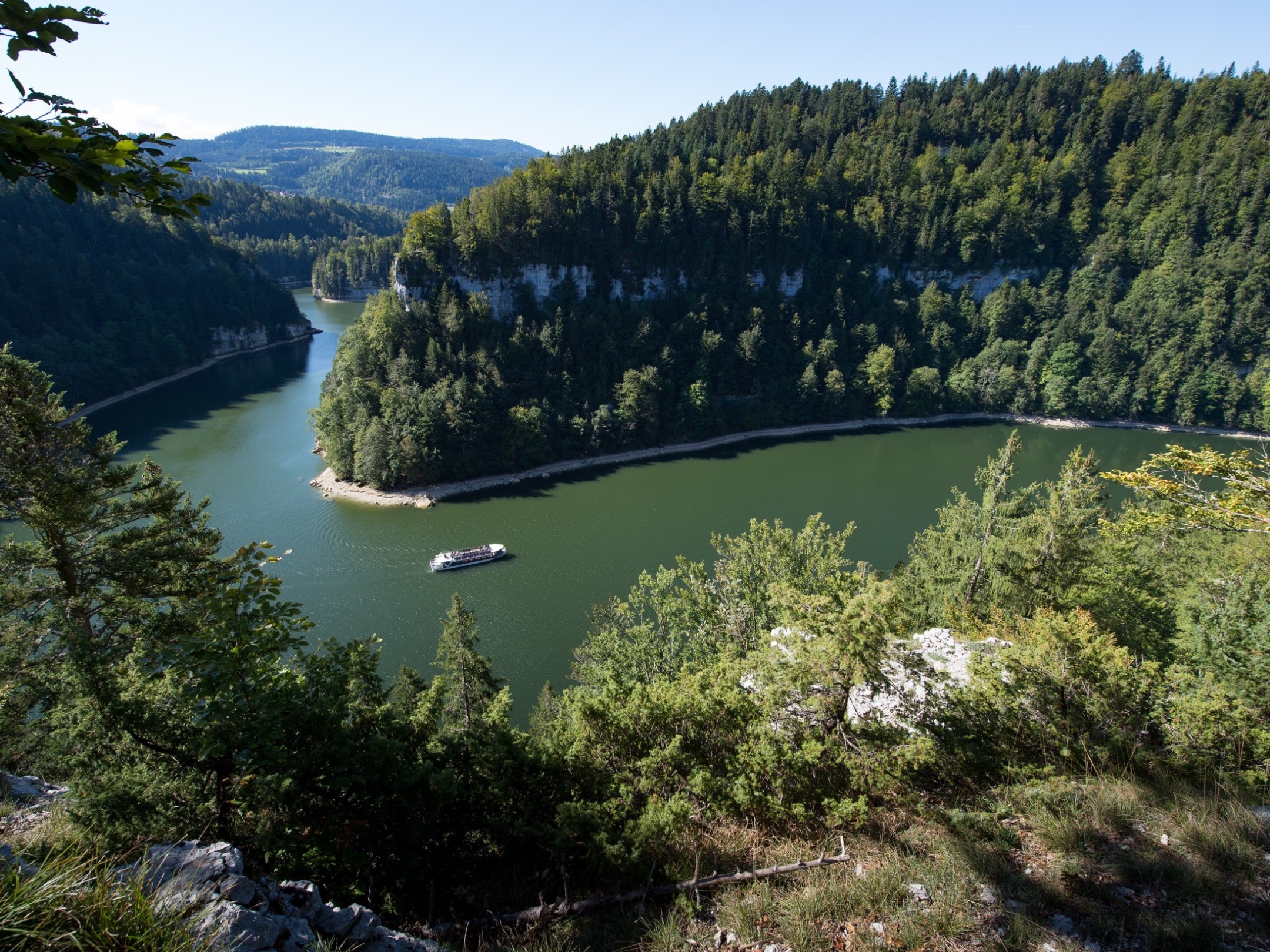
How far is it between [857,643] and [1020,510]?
1262cm

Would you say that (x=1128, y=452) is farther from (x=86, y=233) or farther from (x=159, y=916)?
(x=86, y=233)

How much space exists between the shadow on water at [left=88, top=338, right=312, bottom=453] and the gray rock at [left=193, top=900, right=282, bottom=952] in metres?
48.8

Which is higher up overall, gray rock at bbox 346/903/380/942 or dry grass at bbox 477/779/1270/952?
gray rock at bbox 346/903/380/942

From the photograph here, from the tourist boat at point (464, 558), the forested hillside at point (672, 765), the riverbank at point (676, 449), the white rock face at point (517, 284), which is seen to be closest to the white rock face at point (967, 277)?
the riverbank at point (676, 449)

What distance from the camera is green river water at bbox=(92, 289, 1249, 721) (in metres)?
25.5

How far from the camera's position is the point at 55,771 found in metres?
8.59

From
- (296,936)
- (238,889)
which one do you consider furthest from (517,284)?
(296,936)

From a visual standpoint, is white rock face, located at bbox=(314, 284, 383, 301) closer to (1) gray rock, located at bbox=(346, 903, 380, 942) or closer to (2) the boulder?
(1) gray rock, located at bbox=(346, 903, 380, 942)

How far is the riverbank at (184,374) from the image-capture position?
165ft

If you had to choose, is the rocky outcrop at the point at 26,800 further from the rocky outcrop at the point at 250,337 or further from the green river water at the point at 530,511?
the rocky outcrop at the point at 250,337

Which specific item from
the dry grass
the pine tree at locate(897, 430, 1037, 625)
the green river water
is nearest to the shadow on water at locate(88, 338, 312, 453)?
the green river water

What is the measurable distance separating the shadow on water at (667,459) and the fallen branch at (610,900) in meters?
31.9

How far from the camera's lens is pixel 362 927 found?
13.5 feet

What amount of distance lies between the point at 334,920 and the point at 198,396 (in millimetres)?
62541
